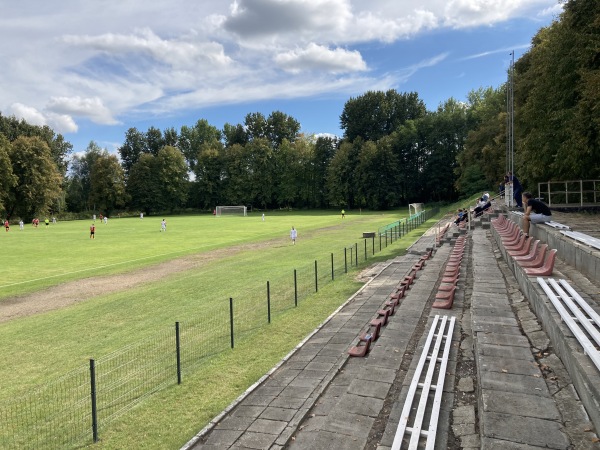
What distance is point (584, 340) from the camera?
17.3 ft

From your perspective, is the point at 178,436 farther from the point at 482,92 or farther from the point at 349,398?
the point at 482,92

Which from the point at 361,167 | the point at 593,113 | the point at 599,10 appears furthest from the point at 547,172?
the point at 361,167

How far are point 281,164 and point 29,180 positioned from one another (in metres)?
52.5

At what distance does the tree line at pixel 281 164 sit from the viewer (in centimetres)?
7488

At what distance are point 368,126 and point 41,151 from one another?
69244mm

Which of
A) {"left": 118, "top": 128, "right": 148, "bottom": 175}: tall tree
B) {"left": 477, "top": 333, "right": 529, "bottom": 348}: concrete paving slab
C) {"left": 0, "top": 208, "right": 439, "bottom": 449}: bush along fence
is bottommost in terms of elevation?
{"left": 0, "top": 208, "right": 439, "bottom": 449}: bush along fence

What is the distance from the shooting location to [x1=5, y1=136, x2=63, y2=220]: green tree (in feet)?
245

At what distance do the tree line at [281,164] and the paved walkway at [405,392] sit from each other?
4203 cm

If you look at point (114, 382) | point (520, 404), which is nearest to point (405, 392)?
point (520, 404)

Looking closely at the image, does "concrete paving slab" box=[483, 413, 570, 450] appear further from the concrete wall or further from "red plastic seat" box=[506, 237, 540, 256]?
"red plastic seat" box=[506, 237, 540, 256]

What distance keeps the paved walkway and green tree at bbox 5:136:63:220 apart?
82202 mm

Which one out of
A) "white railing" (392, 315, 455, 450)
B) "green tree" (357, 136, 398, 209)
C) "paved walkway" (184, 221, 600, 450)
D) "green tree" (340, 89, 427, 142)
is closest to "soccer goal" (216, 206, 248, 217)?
"green tree" (357, 136, 398, 209)

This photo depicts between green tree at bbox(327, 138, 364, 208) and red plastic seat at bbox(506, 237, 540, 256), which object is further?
green tree at bbox(327, 138, 364, 208)

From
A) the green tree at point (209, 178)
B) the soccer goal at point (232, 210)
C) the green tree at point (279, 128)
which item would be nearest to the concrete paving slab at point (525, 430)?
the soccer goal at point (232, 210)
